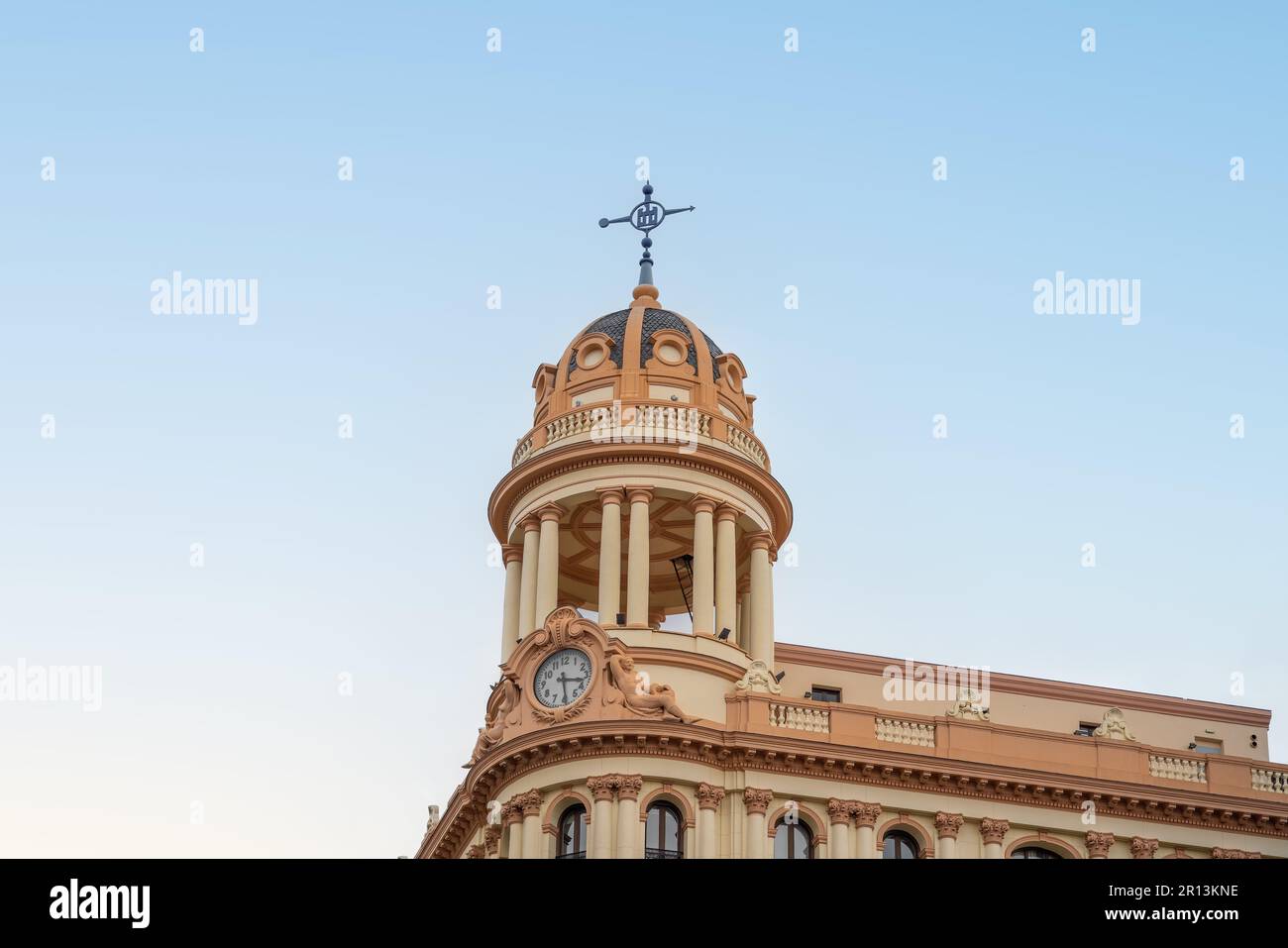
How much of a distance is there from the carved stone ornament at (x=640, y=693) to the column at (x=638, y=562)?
225 centimetres

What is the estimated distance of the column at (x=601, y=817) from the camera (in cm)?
5741

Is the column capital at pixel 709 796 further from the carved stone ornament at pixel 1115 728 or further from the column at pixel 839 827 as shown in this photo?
the carved stone ornament at pixel 1115 728

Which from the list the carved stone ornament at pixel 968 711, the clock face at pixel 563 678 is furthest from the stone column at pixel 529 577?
the carved stone ornament at pixel 968 711

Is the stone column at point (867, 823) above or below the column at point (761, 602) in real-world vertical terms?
below

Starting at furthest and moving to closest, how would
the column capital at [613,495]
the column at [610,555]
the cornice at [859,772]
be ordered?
the column capital at [613,495] → the column at [610,555] → the cornice at [859,772]

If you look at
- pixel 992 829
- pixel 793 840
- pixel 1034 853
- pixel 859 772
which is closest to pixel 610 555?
pixel 859 772

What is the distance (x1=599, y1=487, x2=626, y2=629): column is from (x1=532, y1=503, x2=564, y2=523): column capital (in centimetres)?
131

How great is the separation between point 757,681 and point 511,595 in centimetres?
883

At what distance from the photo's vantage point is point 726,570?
64438 millimetres

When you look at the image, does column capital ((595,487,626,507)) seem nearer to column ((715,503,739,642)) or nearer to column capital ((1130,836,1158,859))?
column ((715,503,739,642))

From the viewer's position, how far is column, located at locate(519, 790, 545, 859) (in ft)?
192

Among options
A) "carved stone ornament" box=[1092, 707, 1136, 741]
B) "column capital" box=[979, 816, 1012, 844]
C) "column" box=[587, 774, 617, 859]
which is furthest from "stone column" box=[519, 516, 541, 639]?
"carved stone ornament" box=[1092, 707, 1136, 741]
